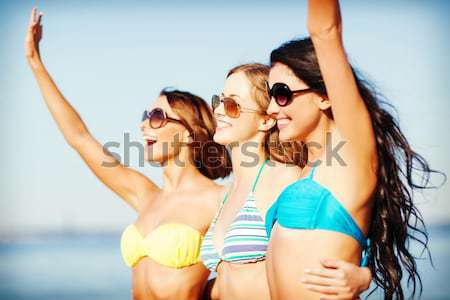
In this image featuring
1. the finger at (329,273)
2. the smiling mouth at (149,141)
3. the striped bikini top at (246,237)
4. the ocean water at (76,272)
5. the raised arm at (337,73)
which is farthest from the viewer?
the ocean water at (76,272)

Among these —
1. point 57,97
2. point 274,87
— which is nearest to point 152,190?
point 57,97

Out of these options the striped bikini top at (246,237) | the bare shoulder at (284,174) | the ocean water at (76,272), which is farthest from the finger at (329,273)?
the ocean water at (76,272)

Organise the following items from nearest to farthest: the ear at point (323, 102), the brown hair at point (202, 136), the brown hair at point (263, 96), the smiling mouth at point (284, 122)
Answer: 1. the ear at point (323, 102)
2. the smiling mouth at point (284, 122)
3. the brown hair at point (263, 96)
4. the brown hair at point (202, 136)

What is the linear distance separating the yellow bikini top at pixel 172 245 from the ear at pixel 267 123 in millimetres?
1024

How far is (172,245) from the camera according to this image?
19.2ft

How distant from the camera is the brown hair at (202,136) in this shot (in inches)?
255

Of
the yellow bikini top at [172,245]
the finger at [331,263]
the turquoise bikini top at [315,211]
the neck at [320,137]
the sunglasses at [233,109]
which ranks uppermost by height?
the sunglasses at [233,109]

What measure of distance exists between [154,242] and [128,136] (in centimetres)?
132

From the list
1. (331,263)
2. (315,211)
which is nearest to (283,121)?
(315,211)

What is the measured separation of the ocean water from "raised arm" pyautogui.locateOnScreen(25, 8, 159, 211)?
21.7 ft

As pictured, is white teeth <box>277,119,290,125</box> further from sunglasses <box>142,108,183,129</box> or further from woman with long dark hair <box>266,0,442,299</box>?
sunglasses <box>142,108,183,129</box>

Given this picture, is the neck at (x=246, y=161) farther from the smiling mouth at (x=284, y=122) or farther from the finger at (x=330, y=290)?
the finger at (x=330, y=290)

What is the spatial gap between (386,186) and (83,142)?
3301 millimetres

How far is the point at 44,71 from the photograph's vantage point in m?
6.50
